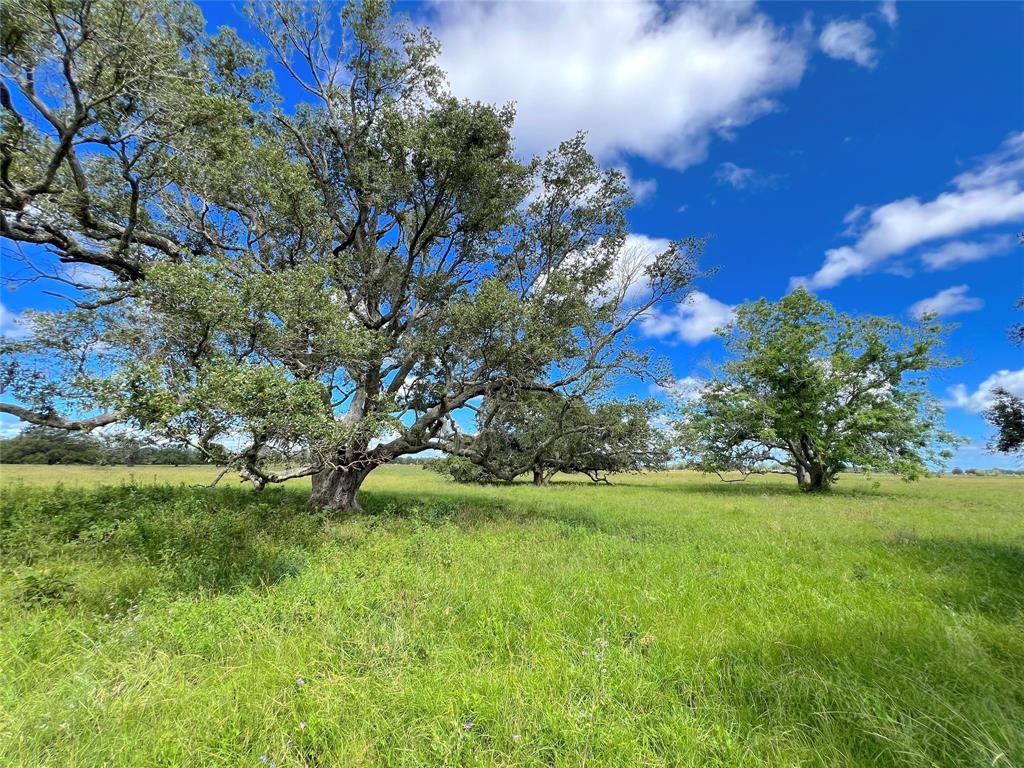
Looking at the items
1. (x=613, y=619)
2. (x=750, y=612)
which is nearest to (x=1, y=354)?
(x=613, y=619)

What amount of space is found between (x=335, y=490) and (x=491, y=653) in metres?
11.8

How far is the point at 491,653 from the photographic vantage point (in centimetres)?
450

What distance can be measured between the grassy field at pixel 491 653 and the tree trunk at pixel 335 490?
17.5 feet

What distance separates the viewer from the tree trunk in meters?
14.3

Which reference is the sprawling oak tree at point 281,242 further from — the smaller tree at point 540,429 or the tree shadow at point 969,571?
the tree shadow at point 969,571

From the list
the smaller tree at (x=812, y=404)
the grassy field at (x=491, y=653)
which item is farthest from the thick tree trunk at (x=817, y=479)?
the grassy field at (x=491, y=653)

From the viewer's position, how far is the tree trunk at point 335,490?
14.3 meters

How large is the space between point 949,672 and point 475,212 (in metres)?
13.7

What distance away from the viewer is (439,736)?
3.17m

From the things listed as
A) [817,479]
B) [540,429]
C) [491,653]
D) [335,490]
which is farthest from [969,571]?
[817,479]

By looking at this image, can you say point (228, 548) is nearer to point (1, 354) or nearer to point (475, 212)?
point (1, 354)

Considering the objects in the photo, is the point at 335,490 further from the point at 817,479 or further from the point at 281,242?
the point at 817,479

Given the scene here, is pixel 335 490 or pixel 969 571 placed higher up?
pixel 969 571

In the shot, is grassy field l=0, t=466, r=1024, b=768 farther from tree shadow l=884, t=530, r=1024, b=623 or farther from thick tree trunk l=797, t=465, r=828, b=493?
thick tree trunk l=797, t=465, r=828, b=493
